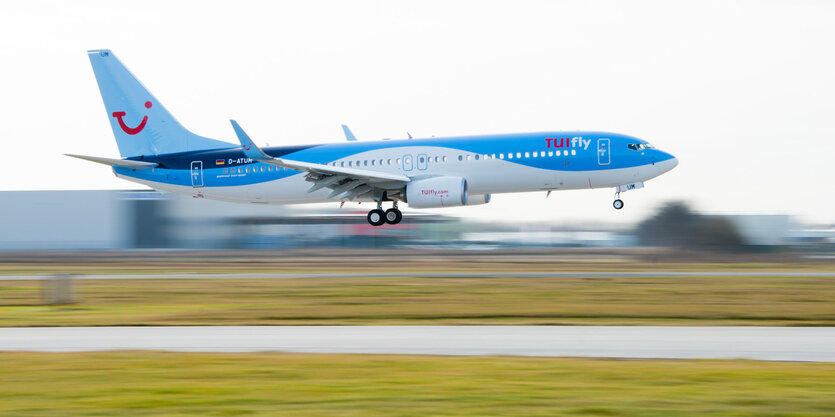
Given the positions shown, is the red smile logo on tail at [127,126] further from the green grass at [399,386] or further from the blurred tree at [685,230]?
the blurred tree at [685,230]

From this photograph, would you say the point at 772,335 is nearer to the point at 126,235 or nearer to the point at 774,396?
the point at 774,396

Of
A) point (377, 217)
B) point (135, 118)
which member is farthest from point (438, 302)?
point (135, 118)

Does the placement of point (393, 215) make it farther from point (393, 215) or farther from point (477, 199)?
point (477, 199)

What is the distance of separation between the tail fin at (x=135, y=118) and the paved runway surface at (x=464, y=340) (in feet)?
74.4

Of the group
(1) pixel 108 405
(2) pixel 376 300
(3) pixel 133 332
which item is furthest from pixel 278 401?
(2) pixel 376 300

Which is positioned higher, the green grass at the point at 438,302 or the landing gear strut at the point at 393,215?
the landing gear strut at the point at 393,215

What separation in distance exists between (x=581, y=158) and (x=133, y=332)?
71.6 ft

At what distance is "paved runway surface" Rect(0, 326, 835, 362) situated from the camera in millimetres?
21703

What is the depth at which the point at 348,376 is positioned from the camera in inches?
720

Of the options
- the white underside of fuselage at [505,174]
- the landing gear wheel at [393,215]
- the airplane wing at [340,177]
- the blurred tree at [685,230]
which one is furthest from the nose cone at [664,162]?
the blurred tree at [685,230]

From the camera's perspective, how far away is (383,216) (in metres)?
46.7

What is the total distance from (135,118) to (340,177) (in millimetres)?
12559

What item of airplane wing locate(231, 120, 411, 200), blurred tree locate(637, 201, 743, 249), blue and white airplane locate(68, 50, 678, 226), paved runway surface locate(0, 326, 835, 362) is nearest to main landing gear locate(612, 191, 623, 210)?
blue and white airplane locate(68, 50, 678, 226)

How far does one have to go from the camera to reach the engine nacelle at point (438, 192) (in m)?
42.9
